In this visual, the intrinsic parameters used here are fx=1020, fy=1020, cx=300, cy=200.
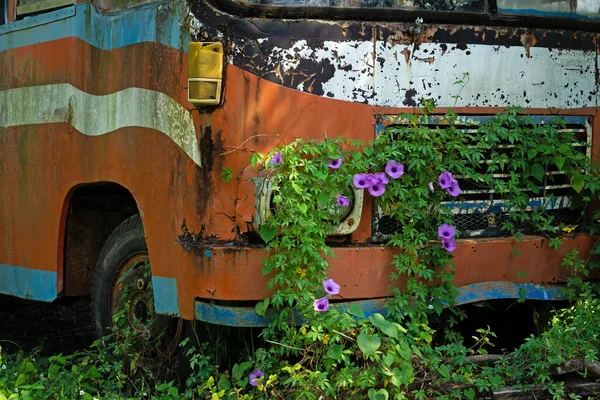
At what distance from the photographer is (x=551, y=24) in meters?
4.85

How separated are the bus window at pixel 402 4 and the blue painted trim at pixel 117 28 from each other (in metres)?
0.41

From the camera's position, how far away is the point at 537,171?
4.76 metres

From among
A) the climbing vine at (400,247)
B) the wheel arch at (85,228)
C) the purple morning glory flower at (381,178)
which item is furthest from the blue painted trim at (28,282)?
the purple morning glory flower at (381,178)

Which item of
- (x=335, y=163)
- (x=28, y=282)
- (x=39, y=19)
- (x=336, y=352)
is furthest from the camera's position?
(x=28, y=282)

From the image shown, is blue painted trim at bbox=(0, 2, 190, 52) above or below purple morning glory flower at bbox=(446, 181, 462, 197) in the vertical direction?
above

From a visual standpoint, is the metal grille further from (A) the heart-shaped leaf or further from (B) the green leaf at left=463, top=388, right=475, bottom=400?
(B) the green leaf at left=463, top=388, right=475, bottom=400

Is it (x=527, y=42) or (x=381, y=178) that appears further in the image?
(x=527, y=42)

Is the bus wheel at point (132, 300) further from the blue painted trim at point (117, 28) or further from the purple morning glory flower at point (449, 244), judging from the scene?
the purple morning glory flower at point (449, 244)

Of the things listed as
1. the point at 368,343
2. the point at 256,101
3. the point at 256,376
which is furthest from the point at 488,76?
the point at 256,376

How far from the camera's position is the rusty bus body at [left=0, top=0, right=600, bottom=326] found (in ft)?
14.3

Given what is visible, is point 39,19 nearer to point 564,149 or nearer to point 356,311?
point 356,311

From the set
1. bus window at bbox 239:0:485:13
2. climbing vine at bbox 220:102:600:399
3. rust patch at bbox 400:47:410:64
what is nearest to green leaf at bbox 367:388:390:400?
climbing vine at bbox 220:102:600:399

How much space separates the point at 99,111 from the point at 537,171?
2.15 metres

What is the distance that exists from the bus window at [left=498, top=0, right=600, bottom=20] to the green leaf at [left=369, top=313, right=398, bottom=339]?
158 centimetres
